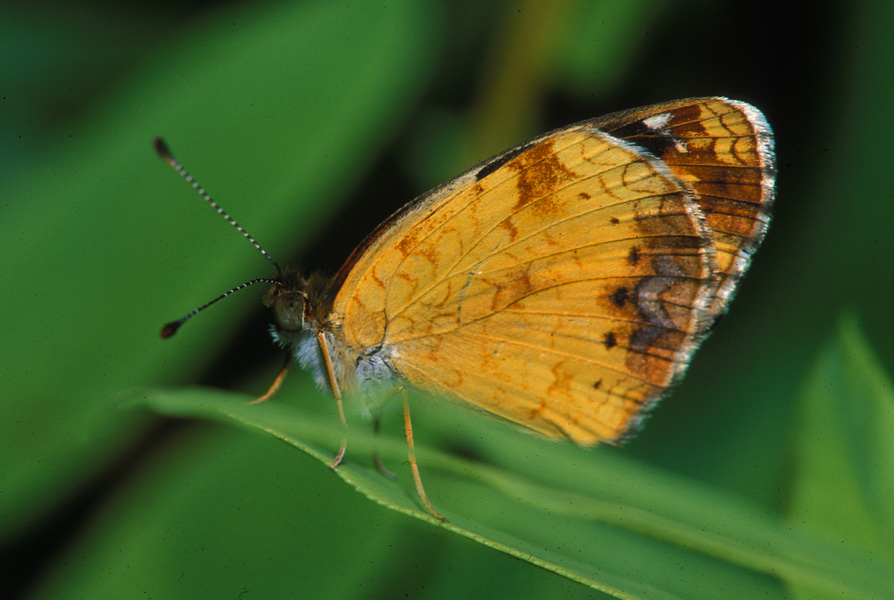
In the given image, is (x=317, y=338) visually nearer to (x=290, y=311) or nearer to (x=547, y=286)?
(x=290, y=311)

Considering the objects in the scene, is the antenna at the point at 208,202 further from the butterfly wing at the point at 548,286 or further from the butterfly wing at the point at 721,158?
the butterfly wing at the point at 721,158

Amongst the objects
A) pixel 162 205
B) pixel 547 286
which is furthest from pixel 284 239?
pixel 547 286

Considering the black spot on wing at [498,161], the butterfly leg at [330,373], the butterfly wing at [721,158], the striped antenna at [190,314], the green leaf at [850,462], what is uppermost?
the striped antenna at [190,314]

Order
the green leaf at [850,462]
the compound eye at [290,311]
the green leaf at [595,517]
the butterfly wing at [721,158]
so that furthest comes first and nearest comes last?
the compound eye at [290,311] < the butterfly wing at [721,158] < the green leaf at [850,462] < the green leaf at [595,517]

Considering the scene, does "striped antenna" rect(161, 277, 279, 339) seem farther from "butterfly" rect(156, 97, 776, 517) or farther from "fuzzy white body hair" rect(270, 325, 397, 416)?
"fuzzy white body hair" rect(270, 325, 397, 416)

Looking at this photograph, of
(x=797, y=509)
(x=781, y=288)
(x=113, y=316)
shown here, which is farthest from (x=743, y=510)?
(x=113, y=316)

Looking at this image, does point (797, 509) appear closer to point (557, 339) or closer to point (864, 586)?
point (864, 586)

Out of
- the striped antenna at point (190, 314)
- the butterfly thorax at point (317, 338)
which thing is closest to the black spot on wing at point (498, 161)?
the butterfly thorax at point (317, 338)
